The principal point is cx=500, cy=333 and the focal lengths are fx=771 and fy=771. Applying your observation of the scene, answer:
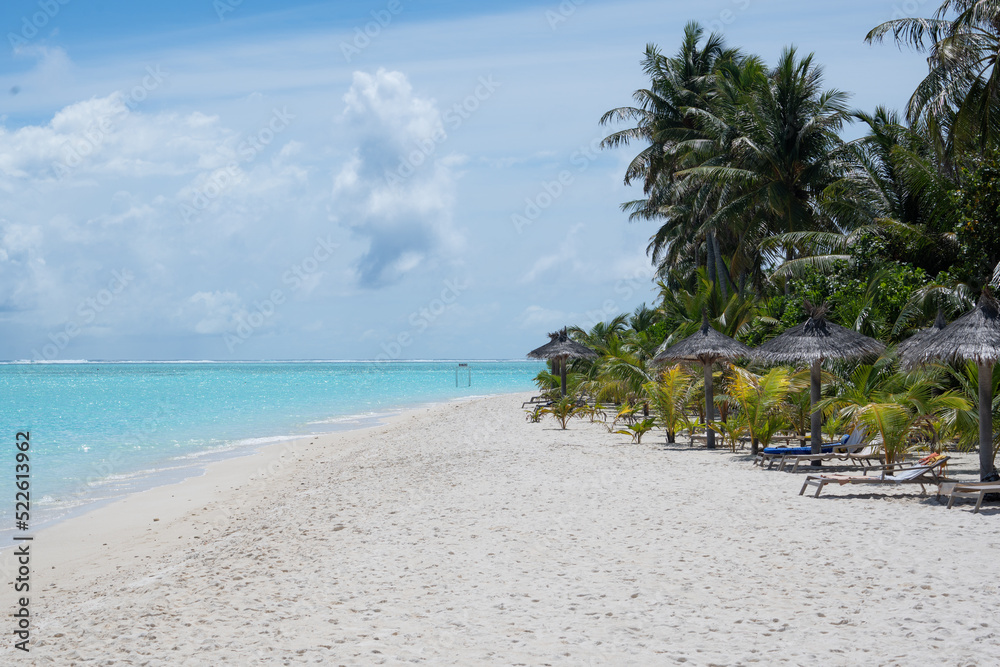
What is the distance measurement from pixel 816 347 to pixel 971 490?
Answer: 125 inches

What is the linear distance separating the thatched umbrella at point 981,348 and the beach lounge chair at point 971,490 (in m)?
0.52

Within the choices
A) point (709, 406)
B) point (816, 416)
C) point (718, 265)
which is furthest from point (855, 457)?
point (718, 265)

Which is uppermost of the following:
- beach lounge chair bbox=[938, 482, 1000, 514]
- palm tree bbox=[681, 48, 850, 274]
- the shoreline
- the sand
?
palm tree bbox=[681, 48, 850, 274]

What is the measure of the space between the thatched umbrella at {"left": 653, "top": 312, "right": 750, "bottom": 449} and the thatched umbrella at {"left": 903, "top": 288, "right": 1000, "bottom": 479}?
4.58 metres

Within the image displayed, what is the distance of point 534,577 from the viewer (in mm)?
5469

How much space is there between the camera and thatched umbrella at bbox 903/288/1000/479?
296 inches

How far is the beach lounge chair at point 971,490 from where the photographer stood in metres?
7.22

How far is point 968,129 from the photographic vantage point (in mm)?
13820

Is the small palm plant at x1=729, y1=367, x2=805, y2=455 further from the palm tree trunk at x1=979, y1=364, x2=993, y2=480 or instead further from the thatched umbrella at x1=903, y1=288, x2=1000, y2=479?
the palm tree trunk at x1=979, y1=364, x2=993, y2=480

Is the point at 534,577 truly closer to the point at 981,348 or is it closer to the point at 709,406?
the point at 981,348

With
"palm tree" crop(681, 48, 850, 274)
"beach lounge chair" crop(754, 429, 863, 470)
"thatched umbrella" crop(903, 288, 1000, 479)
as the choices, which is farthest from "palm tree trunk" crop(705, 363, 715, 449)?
"palm tree" crop(681, 48, 850, 274)

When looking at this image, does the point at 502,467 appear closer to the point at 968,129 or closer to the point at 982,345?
the point at 982,345

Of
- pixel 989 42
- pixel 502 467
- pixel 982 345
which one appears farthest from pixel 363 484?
pixel 989 42

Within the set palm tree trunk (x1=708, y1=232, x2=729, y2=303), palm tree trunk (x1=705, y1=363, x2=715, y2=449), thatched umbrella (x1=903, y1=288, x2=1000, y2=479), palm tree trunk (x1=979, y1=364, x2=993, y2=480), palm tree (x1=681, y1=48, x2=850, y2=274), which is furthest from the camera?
palm tree trunk (x1=708, y1=232, x2=729, y2=303)
